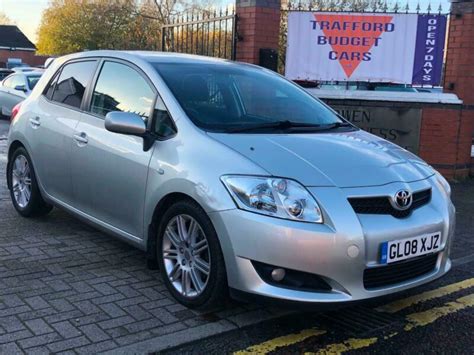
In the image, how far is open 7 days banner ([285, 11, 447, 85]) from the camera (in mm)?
9219

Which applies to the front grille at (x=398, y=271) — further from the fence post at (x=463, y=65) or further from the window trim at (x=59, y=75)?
the fence post at (x=463, y=65)

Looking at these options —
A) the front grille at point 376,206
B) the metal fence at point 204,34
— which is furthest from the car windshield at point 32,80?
the front grille at point 376,206

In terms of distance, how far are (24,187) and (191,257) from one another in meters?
2.82

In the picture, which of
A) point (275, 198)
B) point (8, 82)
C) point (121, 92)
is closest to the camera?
point (275, 198)

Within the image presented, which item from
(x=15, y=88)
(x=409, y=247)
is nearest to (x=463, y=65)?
(x=409, y=247)

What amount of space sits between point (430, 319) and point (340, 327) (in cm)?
65

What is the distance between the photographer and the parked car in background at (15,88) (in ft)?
50.3

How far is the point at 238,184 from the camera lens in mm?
3432

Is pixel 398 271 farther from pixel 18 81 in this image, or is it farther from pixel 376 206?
pixel 18 81

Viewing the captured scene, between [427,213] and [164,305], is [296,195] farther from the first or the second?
[164,305]

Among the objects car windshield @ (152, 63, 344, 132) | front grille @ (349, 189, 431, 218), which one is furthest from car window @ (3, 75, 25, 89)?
front grille @ (349, 189, 431, 218)

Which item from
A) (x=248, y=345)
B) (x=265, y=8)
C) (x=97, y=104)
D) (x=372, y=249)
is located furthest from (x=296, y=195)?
(x=265, y=8)

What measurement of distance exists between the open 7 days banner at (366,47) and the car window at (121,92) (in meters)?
5.34

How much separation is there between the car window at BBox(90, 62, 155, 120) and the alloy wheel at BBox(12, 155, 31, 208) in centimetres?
139
